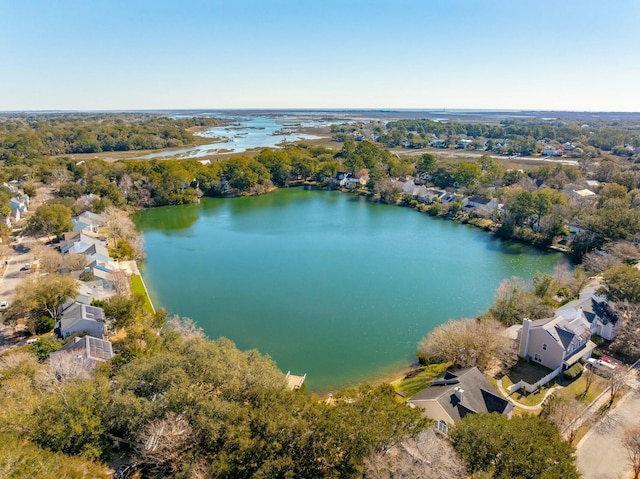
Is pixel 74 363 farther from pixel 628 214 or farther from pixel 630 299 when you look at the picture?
pixel 628 214

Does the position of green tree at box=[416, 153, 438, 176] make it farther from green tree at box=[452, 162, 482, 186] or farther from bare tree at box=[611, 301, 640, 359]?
bare tree at box=[611, 301, 640, 359]

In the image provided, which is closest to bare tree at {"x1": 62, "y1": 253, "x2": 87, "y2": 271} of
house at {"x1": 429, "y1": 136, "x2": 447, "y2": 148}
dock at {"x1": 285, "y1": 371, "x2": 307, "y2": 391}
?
dock at {"x1": 285, "y1": 371, "x2": 307, "y2": 391}

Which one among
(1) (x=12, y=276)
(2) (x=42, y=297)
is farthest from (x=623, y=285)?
(1) (x=12, y=276)

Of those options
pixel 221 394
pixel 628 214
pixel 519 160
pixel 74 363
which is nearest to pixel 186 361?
pixel 221 394

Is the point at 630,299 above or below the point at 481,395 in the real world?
above

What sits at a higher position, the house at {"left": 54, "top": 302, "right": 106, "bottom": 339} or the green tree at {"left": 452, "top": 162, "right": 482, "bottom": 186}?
the green tree at {"left": 452, "top": 162, "right": 482, "bottom": 186}
